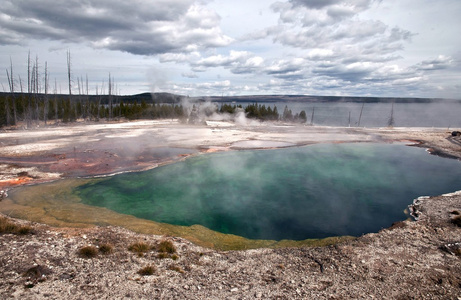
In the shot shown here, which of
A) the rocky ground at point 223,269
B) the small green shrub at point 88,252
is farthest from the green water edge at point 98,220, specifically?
the small green shrub at point 88,252

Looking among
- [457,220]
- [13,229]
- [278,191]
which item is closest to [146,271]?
[13,229]

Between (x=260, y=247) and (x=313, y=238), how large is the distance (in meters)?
2.49

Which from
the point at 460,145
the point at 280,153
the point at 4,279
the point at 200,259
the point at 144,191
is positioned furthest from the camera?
the point at 460,145

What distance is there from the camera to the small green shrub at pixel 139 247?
8844mm

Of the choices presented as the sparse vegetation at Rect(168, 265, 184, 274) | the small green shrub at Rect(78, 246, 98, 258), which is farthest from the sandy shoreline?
the sparse vegetation at Rect(168, 265, 184, 274)

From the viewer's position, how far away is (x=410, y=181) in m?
19.8

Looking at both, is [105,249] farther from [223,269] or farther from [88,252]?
[223,269]

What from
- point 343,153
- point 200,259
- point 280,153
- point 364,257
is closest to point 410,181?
point 343,153

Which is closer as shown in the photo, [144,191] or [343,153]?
[144,191]

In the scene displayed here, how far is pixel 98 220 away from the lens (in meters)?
11.6

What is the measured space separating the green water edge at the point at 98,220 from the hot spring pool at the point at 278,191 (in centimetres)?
73

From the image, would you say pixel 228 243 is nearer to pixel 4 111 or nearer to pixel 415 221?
pixel 415 221

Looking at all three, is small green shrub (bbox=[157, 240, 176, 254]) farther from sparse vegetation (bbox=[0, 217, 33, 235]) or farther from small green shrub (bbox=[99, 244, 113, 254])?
sparse vegetation (bbox=[0, 217, 33, 235])

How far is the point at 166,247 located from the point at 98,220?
427 centimetres
